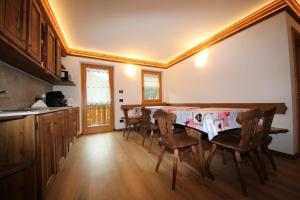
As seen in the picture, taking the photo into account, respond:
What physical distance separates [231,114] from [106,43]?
3.33 meters

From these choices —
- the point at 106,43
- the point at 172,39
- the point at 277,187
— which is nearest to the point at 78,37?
the point at 106,43

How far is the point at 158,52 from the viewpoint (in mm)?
4289

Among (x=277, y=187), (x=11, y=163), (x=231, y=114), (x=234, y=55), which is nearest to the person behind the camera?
(x=11, y=163)

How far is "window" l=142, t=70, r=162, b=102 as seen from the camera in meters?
5.11

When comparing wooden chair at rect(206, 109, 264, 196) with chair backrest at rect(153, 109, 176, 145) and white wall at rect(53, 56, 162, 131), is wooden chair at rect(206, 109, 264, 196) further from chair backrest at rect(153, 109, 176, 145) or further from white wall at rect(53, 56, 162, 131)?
white wall at rect(53, 56, 162, 131)

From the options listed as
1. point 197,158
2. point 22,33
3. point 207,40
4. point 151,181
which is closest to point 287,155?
point 197,158

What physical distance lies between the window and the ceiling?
1.48m

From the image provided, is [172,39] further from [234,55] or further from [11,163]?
[11,163]

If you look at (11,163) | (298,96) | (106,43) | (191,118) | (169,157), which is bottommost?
(169,157)

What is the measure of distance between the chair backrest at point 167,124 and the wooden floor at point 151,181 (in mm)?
486

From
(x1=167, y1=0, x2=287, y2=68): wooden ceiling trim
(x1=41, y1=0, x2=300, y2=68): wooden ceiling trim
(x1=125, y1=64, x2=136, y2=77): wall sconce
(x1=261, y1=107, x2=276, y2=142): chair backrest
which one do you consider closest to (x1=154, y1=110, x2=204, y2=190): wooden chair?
(x1=261, y1=107, x2=276, y2=142): chair backrest

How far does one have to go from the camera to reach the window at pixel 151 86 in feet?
16.8

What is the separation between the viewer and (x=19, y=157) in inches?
43.7

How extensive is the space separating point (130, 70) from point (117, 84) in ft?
2.32
